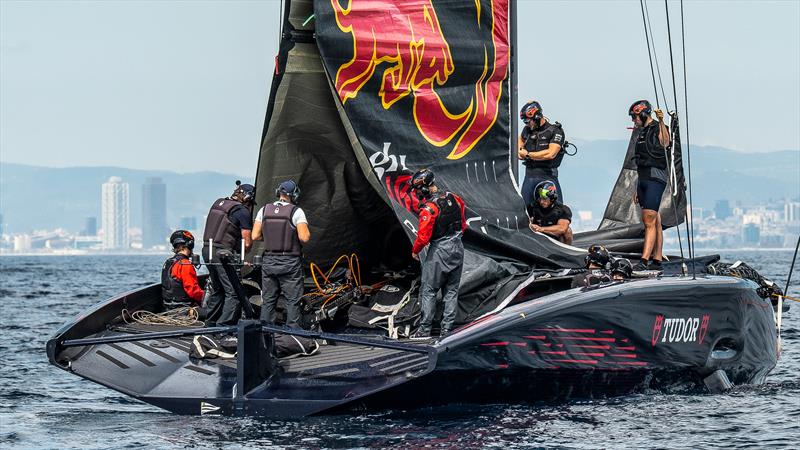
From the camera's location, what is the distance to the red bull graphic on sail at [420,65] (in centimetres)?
1191

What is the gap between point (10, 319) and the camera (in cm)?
2619

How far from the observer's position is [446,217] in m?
11.5

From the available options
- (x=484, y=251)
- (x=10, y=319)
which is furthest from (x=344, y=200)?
(x=10, y=319)

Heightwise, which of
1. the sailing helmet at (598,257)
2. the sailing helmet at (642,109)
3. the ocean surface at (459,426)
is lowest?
the ocean surface at (459,426)

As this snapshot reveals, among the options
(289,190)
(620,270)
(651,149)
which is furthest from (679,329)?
(289,190)

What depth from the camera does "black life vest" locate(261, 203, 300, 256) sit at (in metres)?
11.8

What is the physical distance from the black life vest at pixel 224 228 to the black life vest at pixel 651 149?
4069mm

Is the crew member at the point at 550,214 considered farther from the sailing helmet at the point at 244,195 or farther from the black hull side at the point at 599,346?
the sailing helmet at the point at 244,195

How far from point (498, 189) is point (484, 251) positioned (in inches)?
30.6

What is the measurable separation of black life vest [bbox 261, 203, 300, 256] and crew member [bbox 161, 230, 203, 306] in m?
1.79

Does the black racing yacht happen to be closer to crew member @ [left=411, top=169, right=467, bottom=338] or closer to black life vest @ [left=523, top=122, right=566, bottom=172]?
crew member @ [left=411, top=169, right=467, bottom=338]

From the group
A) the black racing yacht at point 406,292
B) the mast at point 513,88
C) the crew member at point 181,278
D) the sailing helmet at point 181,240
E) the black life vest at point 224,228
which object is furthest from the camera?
the crew member at point 181,278

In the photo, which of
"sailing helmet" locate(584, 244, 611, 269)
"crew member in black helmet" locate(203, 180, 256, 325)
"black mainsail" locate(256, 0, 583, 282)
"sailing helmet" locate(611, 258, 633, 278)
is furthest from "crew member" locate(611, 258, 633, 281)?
"crew member in black helmet" locate(203, 180, 256, 325)

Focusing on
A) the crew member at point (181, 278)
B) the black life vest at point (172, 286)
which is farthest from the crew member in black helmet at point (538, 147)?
the black life vest at point (172, 286)
